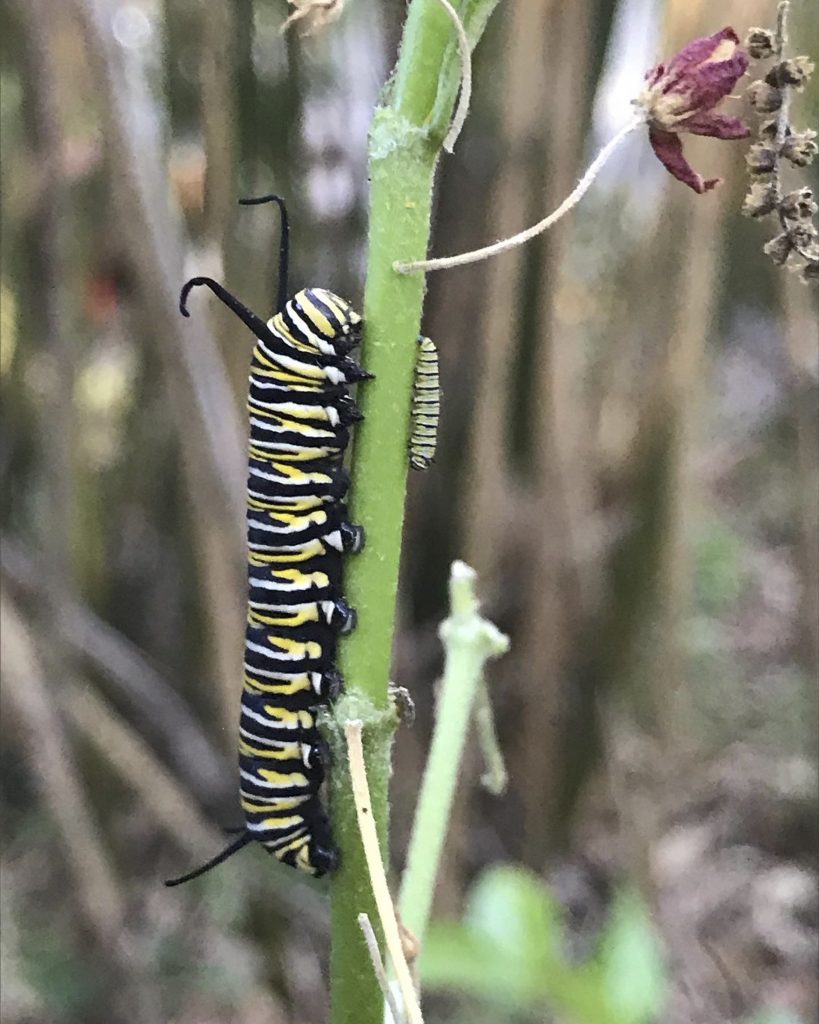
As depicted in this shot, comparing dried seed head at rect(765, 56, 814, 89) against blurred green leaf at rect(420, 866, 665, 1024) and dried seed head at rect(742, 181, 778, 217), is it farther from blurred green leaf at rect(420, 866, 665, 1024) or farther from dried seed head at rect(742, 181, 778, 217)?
blurred green leaf at rect(420, 866, 665, 1024)

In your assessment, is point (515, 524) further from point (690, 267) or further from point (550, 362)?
point (690, 267)

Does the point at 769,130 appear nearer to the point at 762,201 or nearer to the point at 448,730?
the point at 762,201

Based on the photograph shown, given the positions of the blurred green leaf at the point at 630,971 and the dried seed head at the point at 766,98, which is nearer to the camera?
the dried seed head at the point at 766,98

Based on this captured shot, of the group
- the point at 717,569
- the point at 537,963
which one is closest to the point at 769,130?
the point at 537,963

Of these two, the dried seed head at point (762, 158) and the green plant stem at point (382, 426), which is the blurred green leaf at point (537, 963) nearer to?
the green plant stem at point (382, 426)

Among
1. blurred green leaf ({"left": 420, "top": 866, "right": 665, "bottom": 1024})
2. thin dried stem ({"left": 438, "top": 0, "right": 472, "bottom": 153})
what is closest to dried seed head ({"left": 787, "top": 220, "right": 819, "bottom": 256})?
thin dried stem ({"left": 438, "top": 0, "right": 472, "bottom": 153})

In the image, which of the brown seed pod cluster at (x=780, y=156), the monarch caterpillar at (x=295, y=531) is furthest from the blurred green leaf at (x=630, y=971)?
the brown seed pod cluster at (x=780, y=156)
